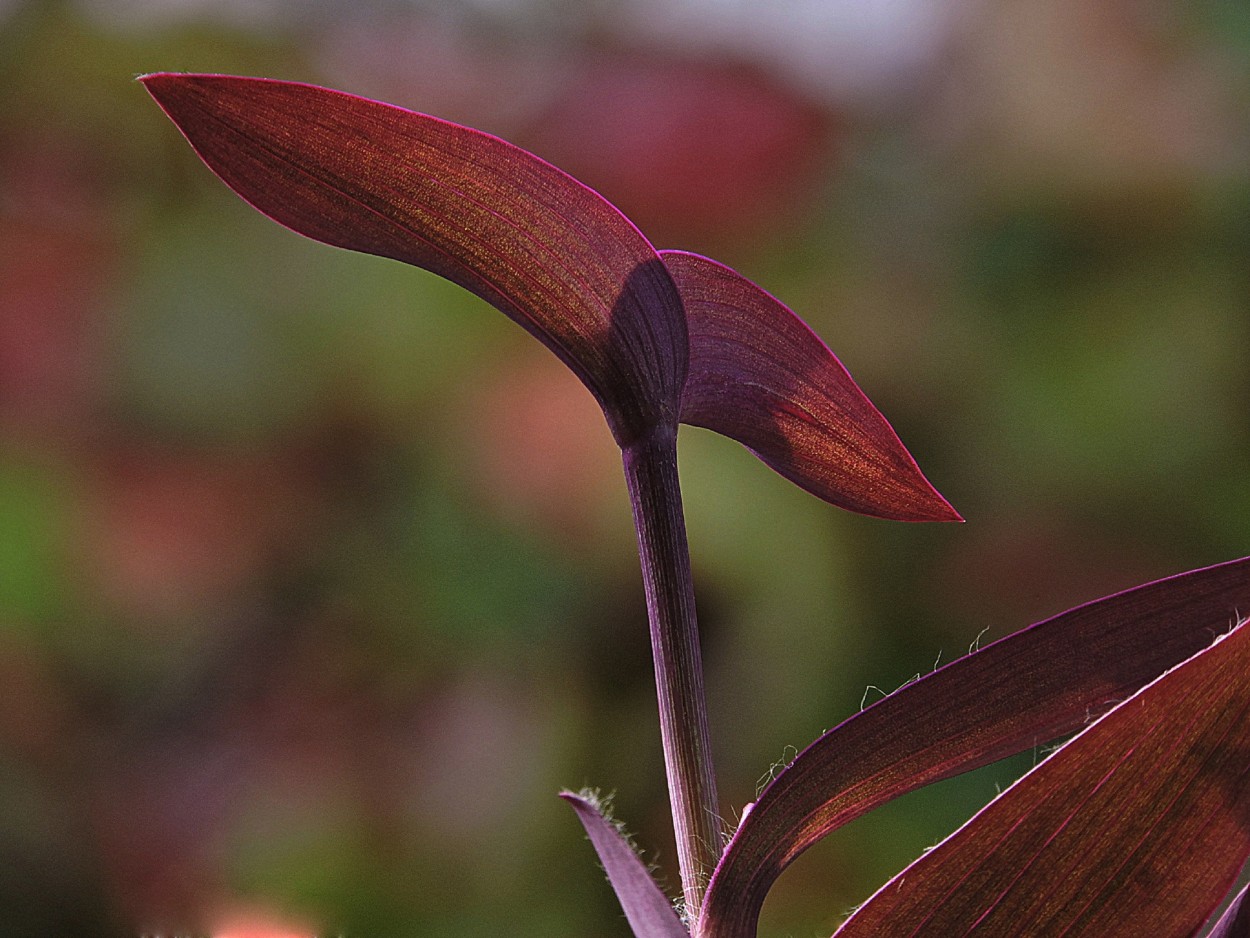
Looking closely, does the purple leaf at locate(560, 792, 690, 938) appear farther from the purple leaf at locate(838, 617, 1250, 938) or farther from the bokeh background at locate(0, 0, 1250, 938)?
the bokeh background at locate(0, 0, 1250, 938)

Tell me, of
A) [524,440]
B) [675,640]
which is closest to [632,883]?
[675,640]

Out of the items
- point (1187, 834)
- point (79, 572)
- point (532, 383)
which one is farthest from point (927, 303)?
point (1187, 834)

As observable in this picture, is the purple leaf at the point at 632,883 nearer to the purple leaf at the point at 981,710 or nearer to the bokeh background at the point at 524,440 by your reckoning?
the purple leaf at the point at 981,710

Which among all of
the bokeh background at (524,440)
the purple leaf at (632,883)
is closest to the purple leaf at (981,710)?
the purple leaf at (632,883)

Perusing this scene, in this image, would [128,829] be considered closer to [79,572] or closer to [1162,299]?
[79,572]

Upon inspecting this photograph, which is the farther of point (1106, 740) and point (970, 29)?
point (970, 29)

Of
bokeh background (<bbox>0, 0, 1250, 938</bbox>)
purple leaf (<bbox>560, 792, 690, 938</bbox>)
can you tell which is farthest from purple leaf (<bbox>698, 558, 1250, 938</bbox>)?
bokeh background (<bbox>0, 0, 1250, 938</bbox>)

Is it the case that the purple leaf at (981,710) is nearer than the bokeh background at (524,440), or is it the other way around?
the purple leaf at (981,710)
